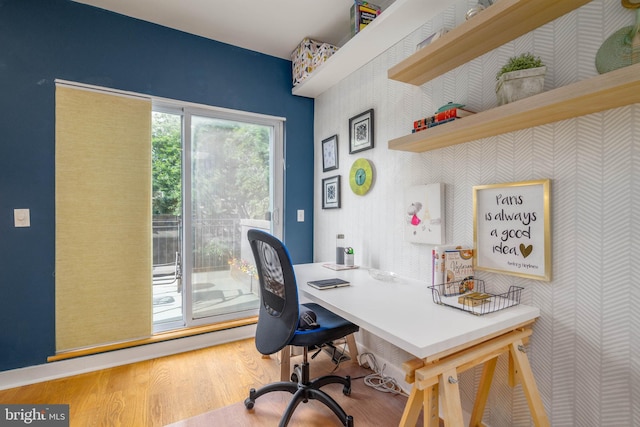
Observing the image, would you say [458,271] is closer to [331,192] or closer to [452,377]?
[452,377]

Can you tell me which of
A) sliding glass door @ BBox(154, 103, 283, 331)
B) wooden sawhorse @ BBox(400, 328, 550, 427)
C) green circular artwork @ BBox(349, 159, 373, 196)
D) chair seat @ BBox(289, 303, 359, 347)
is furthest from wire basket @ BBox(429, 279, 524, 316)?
sliding glass door @ BBox(154, 103, 283, 331)

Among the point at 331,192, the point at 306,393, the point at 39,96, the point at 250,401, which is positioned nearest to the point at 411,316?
the point at 306,393

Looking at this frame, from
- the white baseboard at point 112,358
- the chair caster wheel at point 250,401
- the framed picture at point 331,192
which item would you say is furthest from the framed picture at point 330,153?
the chair caster wheel at point 250,401

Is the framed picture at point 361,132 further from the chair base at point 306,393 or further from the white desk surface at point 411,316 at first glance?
the chair base at point 306,393

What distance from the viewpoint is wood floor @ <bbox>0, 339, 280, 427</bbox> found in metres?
1.63

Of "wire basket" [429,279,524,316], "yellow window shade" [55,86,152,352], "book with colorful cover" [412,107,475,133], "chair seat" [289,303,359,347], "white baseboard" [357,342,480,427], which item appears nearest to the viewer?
"wire basket" [429,279,524,316]

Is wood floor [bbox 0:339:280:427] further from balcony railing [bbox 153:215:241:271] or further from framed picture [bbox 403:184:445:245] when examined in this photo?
framed picture [bbox 403:184:445:245]

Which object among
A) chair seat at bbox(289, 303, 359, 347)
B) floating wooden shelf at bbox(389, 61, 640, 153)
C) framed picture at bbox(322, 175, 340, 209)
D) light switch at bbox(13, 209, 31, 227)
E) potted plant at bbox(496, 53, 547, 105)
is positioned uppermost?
potted plant at bbox(496, 53, 547, 105)

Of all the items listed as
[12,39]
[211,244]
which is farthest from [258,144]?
[12,39]

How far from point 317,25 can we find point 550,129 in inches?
73.4

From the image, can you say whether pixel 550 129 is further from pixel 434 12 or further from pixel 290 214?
pixel 290 214

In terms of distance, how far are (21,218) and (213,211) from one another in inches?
48.0

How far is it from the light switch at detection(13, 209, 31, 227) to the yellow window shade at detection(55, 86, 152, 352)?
0.16m

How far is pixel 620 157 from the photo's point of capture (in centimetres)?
101
